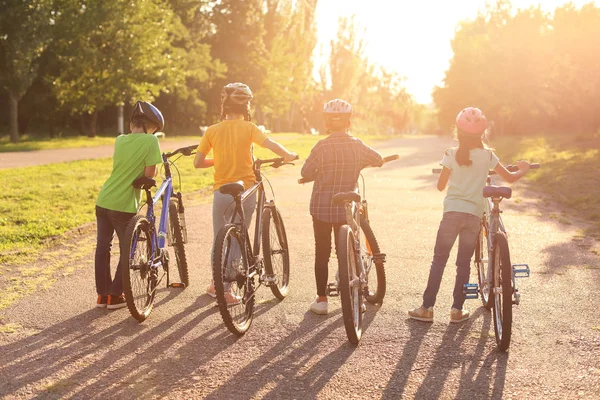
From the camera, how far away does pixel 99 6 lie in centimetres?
3356

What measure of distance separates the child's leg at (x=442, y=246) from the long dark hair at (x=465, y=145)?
1.32ft

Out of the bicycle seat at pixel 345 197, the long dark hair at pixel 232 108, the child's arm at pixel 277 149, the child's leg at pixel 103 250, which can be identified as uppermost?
the long dark hair at pixel 232 108

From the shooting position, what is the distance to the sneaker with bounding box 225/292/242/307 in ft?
15.8

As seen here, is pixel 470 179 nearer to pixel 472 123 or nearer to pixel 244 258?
pixel 472 123

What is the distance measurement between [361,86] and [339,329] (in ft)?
242

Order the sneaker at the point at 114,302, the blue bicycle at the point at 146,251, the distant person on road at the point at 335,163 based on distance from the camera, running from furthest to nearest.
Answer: the sneaker at the point at 114,302 < the distant person on road at the point at 335,163 < the blue bicycle at the point at 146,251

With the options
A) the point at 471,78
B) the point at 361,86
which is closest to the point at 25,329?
the point at 471,78

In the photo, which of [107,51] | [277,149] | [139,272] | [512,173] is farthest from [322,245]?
[107,51]

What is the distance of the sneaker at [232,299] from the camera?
4801 mm

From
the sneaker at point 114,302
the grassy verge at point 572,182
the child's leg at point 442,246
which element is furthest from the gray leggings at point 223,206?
the grassy verge at point 572,182

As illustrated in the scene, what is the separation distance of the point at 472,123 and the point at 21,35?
27.0 metres

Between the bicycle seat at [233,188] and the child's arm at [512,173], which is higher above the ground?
the child's arm at [512,173]

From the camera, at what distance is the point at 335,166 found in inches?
210

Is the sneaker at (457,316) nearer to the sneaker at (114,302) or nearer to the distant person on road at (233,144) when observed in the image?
the distant person on road at (233,144)
